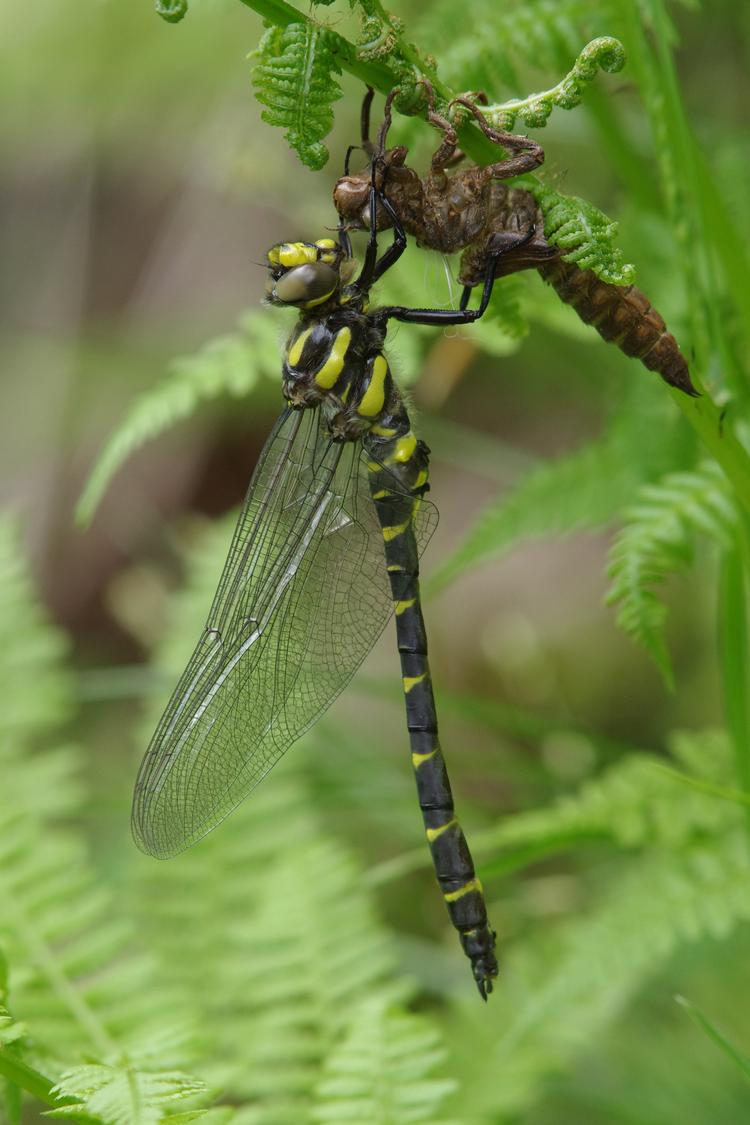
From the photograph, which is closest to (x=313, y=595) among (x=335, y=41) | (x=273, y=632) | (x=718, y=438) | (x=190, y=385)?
(x=273, y=632)

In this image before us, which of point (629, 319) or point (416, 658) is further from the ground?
A: point (629, 319)

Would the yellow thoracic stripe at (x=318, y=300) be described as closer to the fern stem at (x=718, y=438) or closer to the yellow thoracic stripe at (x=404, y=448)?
the yellow thoracic stripe at (x=404, y=448)

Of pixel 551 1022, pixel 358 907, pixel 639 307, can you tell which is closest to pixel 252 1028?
pixel 358 907

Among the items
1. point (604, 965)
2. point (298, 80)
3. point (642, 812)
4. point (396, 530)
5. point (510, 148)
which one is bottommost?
point (604, 965)

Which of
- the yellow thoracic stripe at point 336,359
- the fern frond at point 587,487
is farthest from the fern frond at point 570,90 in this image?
the fern frond at point 587,487

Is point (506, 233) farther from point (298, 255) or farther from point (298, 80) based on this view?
point (298, 255)

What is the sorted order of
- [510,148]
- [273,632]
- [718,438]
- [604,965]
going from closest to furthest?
1. [510,148]
2. [718,438]
3. [604,965]
4. [273,632]

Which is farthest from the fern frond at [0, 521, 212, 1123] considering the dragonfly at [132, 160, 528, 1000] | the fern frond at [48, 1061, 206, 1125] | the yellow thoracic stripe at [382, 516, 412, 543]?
the yellow thoracic stripe at [382, 516, 412, 543]
